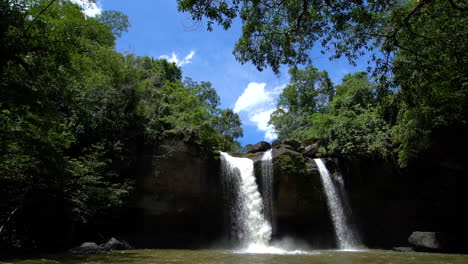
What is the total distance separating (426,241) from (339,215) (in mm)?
4331

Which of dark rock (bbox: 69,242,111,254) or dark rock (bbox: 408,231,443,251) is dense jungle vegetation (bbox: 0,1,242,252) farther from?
dark rock (bbox: 408,231,443,251)

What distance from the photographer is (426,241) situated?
14.3 metres

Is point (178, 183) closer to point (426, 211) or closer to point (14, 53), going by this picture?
point (14, 53)

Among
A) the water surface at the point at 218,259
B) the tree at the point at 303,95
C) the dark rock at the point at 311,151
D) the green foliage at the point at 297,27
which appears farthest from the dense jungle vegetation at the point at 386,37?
the tree at the point at 303,95

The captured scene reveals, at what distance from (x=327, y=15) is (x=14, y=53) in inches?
299

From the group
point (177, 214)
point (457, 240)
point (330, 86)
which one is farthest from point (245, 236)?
point (330, 86)

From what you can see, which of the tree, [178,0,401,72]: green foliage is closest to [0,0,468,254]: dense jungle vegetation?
[178,0,401,72]: green foliage

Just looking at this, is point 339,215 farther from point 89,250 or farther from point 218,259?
point 89,250

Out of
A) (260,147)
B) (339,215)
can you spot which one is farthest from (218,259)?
(260,147)

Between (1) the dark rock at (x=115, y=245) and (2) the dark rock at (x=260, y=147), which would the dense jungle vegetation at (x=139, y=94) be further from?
(2) the dark rock at (x=260, y=147)

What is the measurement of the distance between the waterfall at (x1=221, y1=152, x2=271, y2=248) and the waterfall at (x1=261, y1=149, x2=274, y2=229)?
0.36 m

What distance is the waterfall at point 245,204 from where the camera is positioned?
15.6 meters

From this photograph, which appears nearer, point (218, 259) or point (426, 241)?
point (218, 259)

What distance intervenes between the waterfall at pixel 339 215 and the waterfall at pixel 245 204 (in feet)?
13.3
